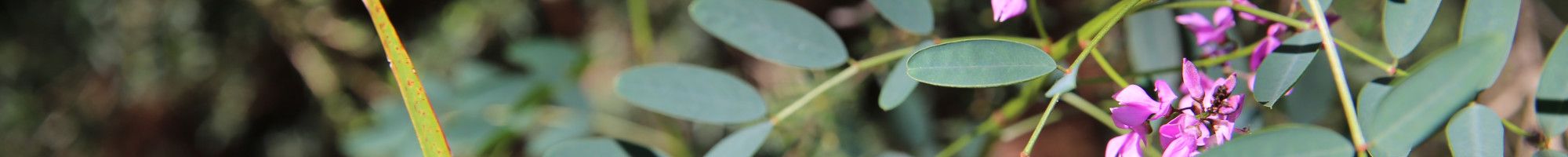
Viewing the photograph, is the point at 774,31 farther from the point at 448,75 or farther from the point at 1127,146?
the point at 448,75

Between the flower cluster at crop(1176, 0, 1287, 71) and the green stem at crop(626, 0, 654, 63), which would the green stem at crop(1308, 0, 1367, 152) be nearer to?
the flower cluster at crop(1176, 0, 1287, 71)

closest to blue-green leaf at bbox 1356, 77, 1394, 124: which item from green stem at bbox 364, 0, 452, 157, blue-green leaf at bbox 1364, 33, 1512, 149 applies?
blue-green leaf at bbox 1364, 33, 1512, 149

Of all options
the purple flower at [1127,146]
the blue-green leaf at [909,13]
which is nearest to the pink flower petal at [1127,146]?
the purple flower at [1127,146]

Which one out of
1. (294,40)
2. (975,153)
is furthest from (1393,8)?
(294,40)

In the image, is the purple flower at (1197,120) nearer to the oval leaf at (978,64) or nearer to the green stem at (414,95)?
the oval leaf at (978,64)

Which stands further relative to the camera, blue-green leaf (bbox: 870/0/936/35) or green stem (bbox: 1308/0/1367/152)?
blue-green leaf (bbox: 870/0/936/35)
